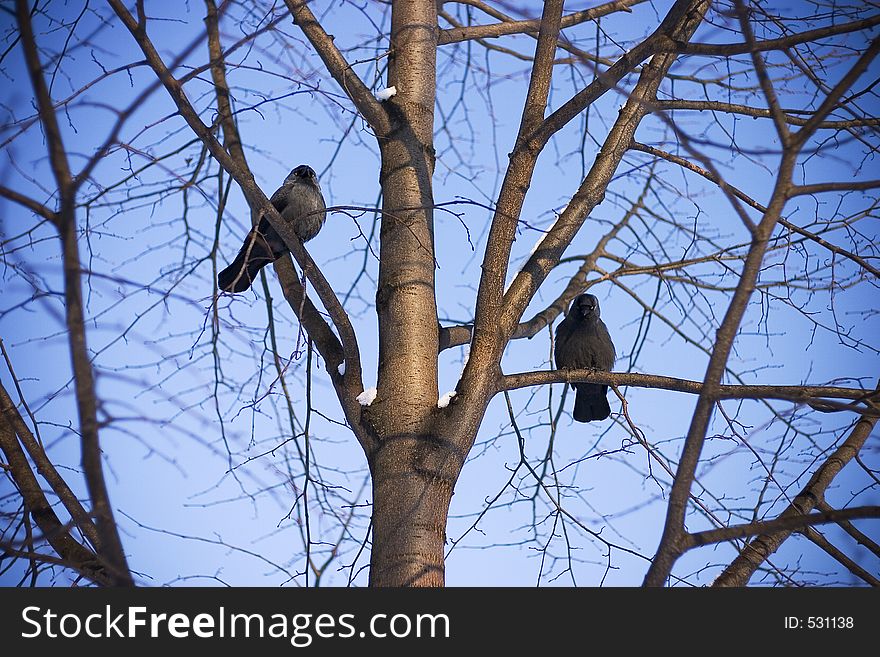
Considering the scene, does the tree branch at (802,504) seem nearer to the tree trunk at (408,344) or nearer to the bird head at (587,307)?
the tree trunk at (408,344)

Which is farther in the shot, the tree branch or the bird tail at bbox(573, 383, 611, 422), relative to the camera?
the bird tail at bbox(573, 383, 611, 422)

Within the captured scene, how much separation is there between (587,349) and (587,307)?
28 cm

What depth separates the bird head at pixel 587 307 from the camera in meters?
5.68

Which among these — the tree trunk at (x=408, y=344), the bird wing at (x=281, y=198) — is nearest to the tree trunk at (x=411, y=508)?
the tree trunk at (x=408, y=344)

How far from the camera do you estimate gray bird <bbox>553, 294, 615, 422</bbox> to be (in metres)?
5.55

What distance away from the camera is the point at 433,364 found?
2.94 m

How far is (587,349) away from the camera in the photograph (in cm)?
564

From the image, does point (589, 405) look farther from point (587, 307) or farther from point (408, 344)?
point (408, 344)

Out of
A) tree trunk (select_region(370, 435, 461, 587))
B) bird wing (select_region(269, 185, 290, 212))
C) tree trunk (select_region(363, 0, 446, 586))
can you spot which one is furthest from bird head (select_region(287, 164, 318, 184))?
tree trunk (select_region(370, 435, 461, 587))

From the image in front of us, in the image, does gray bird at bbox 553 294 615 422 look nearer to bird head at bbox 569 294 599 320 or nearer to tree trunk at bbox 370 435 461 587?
bird head at bbox 569 294 599 320

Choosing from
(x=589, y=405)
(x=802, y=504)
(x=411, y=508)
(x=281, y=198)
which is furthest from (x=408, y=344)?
(x=589, y=405)
